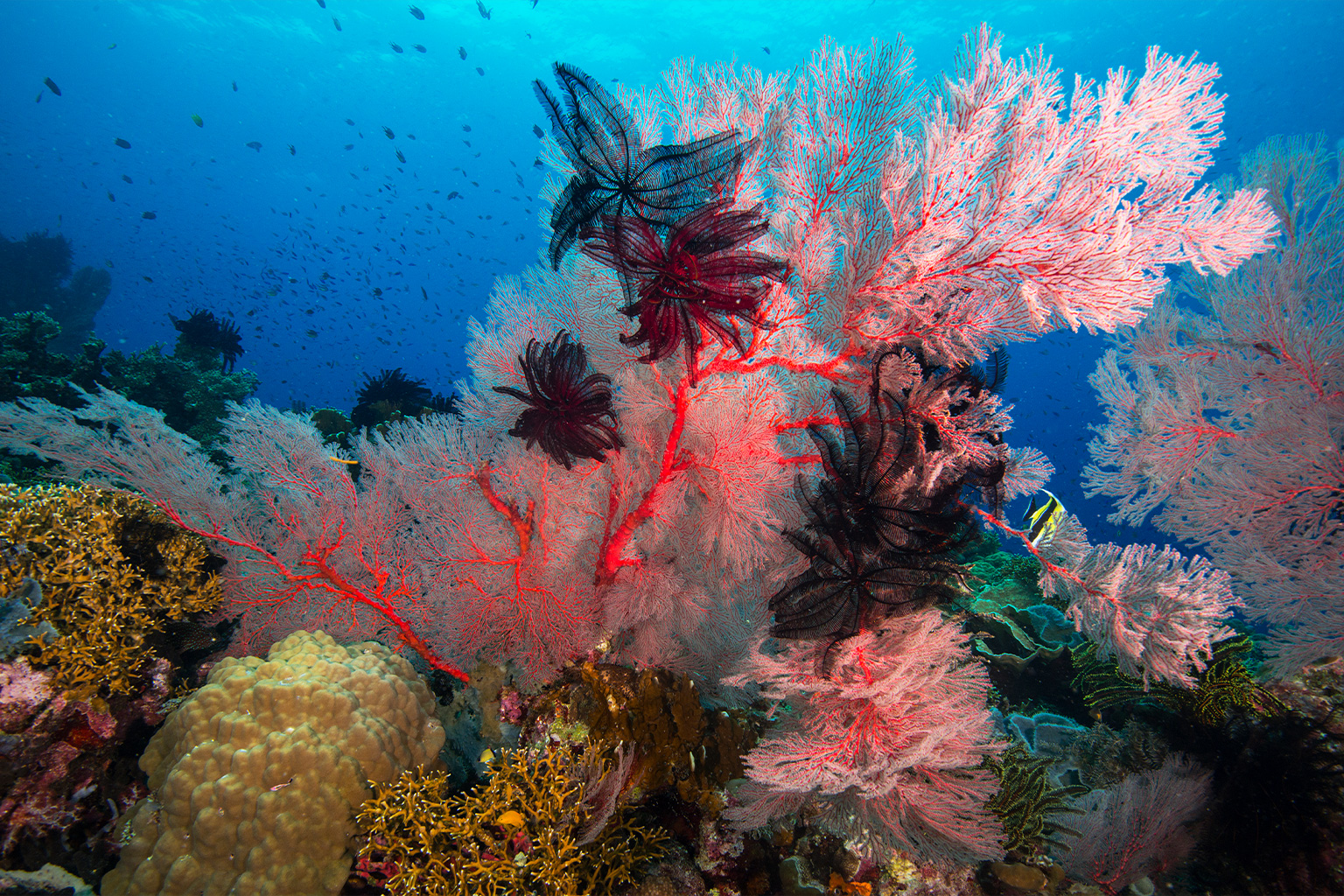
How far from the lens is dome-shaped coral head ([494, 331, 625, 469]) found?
3.62 meters

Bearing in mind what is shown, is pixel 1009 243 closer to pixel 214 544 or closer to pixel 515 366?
pixel 515 366

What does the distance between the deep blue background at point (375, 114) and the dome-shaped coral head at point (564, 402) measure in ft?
16.7

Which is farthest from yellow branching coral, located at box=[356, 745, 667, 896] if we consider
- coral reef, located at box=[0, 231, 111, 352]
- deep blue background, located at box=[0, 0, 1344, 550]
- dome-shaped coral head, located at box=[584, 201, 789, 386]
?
coral reef, located at box=[0, 231, 111, 352]

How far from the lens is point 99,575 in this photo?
3.86 metres

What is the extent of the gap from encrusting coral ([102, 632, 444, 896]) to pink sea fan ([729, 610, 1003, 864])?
2752mm

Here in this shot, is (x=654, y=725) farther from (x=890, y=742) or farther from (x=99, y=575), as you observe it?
(x=99, y=575)

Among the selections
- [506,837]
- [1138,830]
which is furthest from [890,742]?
[1138,830]

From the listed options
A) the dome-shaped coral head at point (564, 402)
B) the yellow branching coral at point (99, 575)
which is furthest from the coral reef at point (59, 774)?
the dome-shaped coral head at point (564, 402)

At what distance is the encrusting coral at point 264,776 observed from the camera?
312cm

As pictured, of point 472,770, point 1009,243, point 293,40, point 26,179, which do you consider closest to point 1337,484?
point 1009,243

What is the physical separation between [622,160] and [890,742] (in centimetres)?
405

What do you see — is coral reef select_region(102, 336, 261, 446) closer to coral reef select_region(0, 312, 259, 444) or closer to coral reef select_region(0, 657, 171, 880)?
coral reef select_region(0, 312, 259, 444)

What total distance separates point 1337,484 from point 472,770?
25.1ft

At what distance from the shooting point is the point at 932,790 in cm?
324
